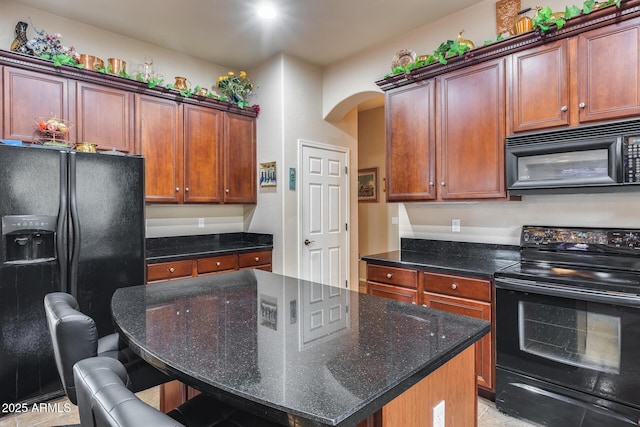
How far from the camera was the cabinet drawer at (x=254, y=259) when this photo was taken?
393cm

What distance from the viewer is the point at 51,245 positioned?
257cm

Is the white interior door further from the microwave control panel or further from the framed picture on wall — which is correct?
the microwave control panel

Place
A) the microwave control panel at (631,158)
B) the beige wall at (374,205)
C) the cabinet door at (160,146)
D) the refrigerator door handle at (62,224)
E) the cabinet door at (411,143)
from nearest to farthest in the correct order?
the microwave control panel at (631,158)
the refrigerator door handle at (62,224)
the cabinet door at (411,143)
the cabinet door at (160,146)
the beige wall at (374,205)

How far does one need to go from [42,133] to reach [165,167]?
101 cm

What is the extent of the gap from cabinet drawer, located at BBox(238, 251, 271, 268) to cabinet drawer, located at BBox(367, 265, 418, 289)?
1.41 meters

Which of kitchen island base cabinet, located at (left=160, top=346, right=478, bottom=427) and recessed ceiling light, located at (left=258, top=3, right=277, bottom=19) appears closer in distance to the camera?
kitchen island base cabinet, located at (left=160, top=346, right=478, bottom=427)

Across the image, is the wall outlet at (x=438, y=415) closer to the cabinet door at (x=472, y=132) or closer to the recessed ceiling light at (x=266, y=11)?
the cabinet door at (x=472, y=132)

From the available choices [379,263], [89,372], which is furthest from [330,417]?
[379,263]

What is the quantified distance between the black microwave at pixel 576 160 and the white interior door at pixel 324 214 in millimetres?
2256

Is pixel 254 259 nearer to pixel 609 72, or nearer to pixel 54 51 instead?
pixel 54 51

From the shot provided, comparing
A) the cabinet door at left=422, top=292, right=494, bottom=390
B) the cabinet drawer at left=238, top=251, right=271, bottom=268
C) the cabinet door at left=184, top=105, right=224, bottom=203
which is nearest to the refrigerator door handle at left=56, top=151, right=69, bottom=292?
the cabinet door at left=184, top=105, right=224, bottom=203

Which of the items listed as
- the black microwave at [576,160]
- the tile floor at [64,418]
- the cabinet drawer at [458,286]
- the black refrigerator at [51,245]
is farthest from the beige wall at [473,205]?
the black refrigerator at [51,245]

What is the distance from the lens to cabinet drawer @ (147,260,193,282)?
3242 millimetres

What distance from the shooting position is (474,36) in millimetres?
3193
